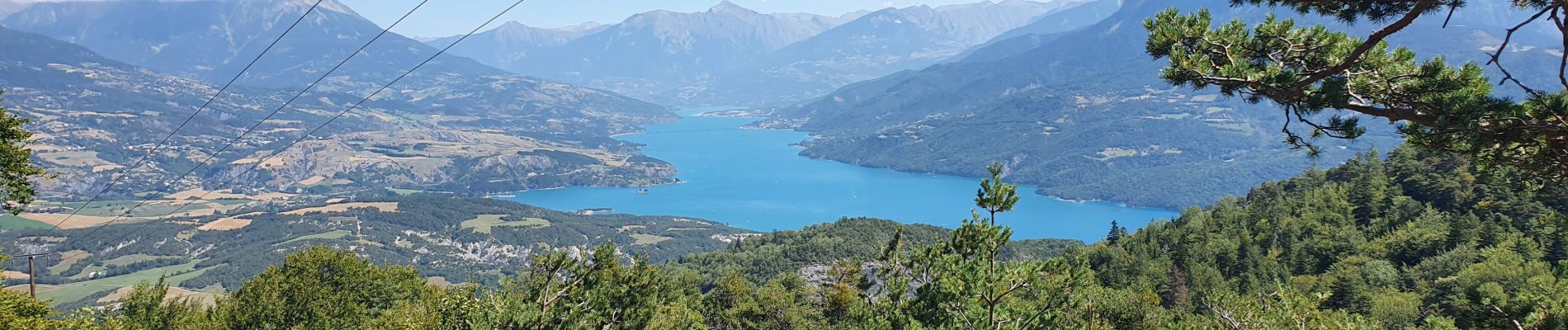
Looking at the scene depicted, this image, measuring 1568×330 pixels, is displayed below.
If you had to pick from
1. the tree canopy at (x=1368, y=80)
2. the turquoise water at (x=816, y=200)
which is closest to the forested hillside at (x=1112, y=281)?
the tree canopy at (x=1368, y=80)

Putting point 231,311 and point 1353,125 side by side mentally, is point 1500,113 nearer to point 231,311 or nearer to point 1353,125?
point 1353,125

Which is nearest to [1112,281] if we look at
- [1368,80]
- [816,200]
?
[1368,80]

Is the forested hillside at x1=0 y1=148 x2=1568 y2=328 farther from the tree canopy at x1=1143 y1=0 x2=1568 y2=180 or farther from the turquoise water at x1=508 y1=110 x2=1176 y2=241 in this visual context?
the turquoise water at x1=508 y1=110 x2=1176 y2=241

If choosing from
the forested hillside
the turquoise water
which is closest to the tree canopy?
the forested hillside

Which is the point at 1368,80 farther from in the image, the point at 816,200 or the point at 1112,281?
the point at 816,200

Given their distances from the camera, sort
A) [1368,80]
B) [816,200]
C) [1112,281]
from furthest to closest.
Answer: [816,200] < [1112,281] < [1368,80]

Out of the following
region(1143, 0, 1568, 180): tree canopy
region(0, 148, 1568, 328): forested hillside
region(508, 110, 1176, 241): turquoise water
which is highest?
region(1143, 0, 1568, 180): tree canopy

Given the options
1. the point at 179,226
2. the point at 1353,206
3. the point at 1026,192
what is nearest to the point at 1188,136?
the point at 1026,192

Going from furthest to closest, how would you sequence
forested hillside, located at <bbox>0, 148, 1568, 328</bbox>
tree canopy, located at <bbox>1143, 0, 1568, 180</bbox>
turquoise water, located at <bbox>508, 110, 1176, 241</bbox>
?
turquoise water, located at <bbox>508, 110, 1176, 241</bbox>, forested hillside, located at <bbox>0, 148, 1568, 328</bbox>, tree canopy, located at <bbox>1143, 0, 1568, 180</bbox>
